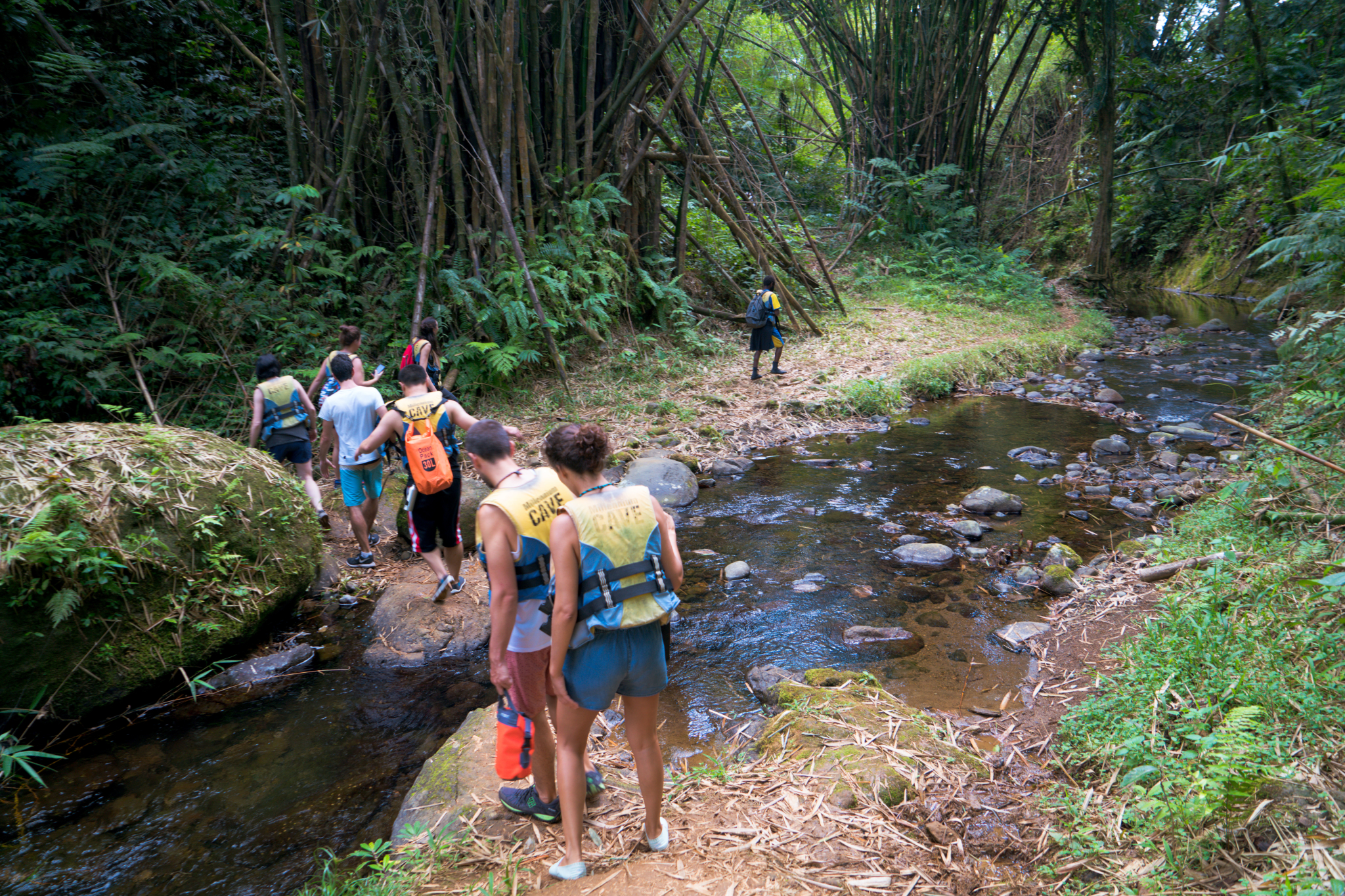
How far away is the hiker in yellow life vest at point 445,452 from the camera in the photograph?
4.63 meters

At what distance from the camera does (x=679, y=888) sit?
2.53 metres

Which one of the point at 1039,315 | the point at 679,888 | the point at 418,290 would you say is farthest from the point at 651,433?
the point at 1039,315

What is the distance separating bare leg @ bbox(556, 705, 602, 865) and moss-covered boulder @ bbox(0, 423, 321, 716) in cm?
306

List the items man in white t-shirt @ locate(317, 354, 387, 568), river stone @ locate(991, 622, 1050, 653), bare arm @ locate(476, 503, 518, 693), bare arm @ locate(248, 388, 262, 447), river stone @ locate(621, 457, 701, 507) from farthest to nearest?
river stone @ locate(621, 457, 701, 507), bare arm @ locate(248, 388, 262, 447), man in white t-shirt @ locate(317, 354, 387, 568), river stone @ locate(991, 622, 1050, 653), bare arm @ locate(476, 503, 518, 693)

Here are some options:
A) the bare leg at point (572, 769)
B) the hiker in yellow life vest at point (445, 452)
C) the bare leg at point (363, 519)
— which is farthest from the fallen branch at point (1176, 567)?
the bare leg at point (363, 519)

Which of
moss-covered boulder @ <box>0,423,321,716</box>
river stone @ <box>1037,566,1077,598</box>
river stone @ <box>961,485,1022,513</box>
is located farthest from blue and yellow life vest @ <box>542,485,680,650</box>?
river stone @ <box>961,485,1022,513</box>

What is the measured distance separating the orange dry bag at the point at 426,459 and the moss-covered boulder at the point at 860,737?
2.57 m

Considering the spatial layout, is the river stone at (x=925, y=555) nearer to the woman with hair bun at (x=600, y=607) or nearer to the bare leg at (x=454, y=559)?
the bare leg at (x=454, y=559)

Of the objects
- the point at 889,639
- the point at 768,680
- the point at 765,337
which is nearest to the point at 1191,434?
the point at 765,337

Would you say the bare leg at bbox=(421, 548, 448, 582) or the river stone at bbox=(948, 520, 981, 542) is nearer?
the bare leg at bbox=(421, 548, 448, 582)

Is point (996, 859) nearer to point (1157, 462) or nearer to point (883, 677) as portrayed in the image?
point (883, 677)

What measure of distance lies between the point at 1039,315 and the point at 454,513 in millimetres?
14611

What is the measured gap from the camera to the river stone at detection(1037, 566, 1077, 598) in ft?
16.5

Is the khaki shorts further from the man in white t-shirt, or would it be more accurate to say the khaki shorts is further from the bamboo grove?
the bamboo grove
